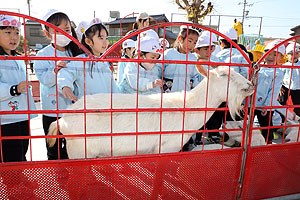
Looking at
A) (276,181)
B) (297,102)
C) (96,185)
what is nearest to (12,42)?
(96,185)

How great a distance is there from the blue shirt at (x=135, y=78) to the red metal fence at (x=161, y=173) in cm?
64

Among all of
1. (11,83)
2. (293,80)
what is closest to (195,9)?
(293,80)

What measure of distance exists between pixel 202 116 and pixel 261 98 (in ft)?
4.47

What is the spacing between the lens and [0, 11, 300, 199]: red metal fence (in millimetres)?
1639

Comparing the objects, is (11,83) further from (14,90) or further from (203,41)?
(203,41)

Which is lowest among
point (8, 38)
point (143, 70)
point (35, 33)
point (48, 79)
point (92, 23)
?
point (48, 79)

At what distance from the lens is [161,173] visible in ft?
6.09

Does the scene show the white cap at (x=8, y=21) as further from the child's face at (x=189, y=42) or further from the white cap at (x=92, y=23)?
the child's face at (x=189, y=42)

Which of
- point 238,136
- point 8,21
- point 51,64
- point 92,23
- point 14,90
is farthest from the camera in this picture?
point 238,136

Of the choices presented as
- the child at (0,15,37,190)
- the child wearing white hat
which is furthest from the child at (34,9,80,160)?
the child wearing white hat

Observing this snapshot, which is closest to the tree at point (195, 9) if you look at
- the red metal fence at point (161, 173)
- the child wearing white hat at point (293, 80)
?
the child wearing white hat at point (293, 80)

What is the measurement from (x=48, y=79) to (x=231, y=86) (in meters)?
1.84

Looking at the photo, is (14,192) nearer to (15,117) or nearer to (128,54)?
(15,117)

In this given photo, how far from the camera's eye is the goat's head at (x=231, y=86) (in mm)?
2129
